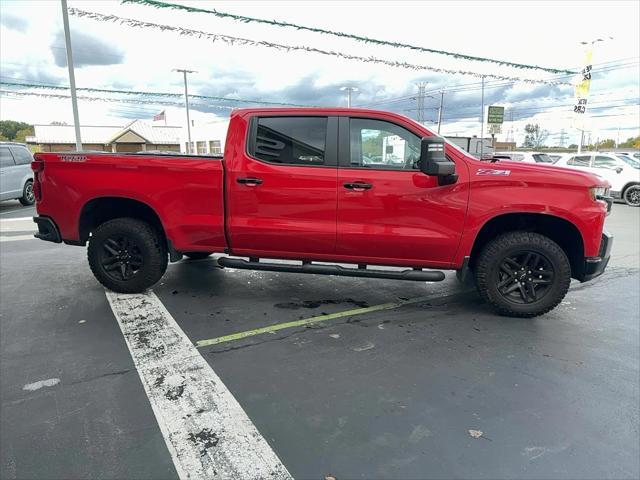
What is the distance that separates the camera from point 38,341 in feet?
12.1

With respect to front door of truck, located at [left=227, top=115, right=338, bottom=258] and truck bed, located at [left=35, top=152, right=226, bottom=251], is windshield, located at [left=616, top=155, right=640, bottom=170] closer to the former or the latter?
front door of truck, located at [left=227, top=115, right=338, bottom=258]

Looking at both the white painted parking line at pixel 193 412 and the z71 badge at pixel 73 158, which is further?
the z71 badge at pixel 73 158

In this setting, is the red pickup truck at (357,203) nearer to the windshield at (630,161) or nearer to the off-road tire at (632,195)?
the off-road tire at (632,195)

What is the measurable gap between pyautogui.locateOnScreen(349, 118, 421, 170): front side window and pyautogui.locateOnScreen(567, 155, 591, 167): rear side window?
1432cm

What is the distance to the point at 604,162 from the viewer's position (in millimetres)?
15219

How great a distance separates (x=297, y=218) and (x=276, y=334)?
117cm

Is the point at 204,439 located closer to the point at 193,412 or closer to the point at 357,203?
the point at 193,412

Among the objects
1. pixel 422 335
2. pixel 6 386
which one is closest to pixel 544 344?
pixel 422 335

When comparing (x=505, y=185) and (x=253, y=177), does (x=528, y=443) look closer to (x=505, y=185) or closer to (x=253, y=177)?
(x=505, y=185)

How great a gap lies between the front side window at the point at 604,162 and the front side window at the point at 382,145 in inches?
557

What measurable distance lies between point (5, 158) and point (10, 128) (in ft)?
313

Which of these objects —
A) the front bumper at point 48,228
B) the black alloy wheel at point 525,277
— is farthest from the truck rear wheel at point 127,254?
the black alloy wheel at point 525,277

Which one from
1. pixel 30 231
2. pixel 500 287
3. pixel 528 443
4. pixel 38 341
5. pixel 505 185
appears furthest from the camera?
pixel 30 231

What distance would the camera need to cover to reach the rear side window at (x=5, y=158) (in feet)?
39.9
